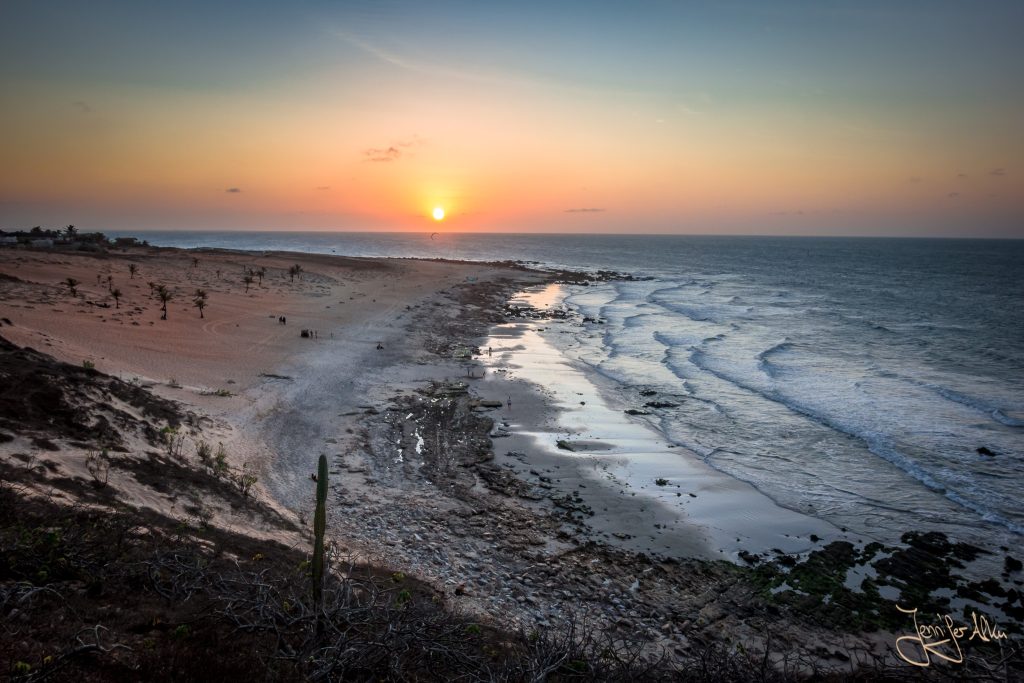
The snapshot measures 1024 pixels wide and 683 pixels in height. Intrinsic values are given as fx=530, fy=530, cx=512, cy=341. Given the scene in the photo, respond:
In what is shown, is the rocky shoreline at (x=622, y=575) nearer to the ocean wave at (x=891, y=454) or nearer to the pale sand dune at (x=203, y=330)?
the ocean wave at (x=891, y=454)

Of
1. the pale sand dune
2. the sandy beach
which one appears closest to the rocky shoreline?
the sandy beach

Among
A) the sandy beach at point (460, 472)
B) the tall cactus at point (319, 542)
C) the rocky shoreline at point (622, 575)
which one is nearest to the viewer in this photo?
the tall cactus at point (319, 542)

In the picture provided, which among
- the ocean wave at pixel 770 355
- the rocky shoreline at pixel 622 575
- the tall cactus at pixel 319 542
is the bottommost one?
the rocky shoreline at pixel 622 575

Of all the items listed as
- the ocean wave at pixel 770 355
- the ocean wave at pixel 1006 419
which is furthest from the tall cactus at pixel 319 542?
the ocean wave at pixel 770 355

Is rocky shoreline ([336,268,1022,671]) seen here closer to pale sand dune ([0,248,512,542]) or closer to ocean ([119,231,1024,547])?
ocean ([119,231,1024,547])

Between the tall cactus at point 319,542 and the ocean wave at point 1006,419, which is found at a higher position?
the tall cactus at point 319,542

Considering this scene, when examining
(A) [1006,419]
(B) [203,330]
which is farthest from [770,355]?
(B) [203,330]

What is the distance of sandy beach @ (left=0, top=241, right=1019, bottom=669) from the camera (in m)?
10.6

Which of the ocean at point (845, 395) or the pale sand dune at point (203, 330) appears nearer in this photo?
the ocean at point (845, 395)

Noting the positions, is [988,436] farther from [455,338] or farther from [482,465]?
[455,338]

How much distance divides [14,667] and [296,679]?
2542 mm

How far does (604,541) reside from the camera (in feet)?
42.8

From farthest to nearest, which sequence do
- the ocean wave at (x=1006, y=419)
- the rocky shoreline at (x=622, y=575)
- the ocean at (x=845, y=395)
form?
the ocean wave at (x=1006, y=419) → the ocean at (x=845, y=395) → the rocky shoreline at (x=622, y=575)

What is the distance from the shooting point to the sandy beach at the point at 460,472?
34.7 feet
